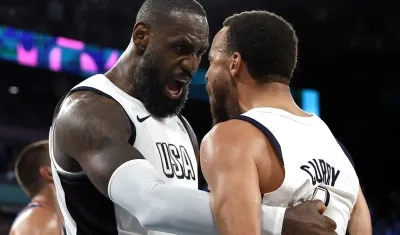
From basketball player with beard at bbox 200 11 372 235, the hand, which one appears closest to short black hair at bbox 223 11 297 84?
basketball player with beard at bbox 200 11 372 235

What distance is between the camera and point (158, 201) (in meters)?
1.95

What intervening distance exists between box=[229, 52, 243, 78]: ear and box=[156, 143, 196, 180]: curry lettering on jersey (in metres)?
0.51

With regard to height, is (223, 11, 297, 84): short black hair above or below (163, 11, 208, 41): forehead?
above

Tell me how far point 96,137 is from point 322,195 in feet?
2.41

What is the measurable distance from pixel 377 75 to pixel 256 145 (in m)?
9.08

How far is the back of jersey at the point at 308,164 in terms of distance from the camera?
1.77 m

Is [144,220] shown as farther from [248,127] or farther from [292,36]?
[292,36]

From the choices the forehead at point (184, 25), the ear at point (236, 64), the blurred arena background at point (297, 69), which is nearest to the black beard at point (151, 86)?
the forehead at point (184, 25)

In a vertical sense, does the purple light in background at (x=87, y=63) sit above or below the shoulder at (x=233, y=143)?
below

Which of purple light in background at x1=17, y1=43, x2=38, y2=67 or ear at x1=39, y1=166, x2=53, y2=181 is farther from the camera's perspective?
purple light in background at x1=17, y1=43, x2=38, y2=67

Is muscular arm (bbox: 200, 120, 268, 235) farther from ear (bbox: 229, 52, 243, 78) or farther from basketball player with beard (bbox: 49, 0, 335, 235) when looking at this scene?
ear (bbox: 229, 52, 243, 78)

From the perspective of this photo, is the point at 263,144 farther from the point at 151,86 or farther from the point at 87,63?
the point at 87,63

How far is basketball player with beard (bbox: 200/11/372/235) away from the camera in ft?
5.58

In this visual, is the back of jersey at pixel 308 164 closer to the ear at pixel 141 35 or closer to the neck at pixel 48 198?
the ear at pixel 141 35
